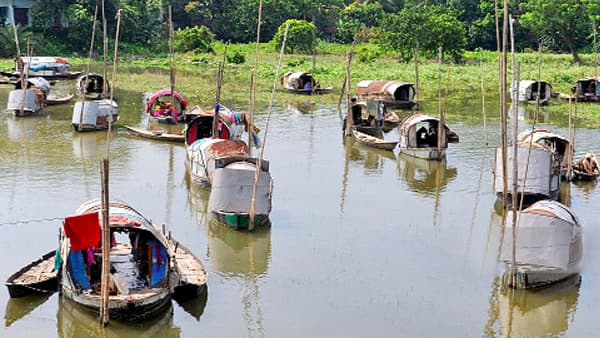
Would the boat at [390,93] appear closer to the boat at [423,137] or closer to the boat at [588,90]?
the boat at [588,90]

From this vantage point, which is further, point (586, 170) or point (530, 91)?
point (530, 91)

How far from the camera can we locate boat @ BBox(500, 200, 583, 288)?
13.6 meters

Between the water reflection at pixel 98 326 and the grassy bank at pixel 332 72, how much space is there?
64.3 ft

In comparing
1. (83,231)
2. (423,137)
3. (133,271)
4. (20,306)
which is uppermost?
(423,137)

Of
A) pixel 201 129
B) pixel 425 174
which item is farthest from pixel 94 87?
pixel 425 174

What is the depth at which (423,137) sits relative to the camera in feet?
79.7

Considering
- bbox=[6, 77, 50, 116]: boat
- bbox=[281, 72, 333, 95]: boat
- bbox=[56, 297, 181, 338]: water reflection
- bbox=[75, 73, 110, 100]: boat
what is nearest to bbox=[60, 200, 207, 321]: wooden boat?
bbox=[56, 297, 181, 338]: water reflection

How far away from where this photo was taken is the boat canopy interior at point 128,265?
12.3 metres

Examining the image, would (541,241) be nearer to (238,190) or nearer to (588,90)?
(238,190)

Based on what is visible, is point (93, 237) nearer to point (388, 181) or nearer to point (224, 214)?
point (224, 214)

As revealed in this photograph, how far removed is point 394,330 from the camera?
12.6m

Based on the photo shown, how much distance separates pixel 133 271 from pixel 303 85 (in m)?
24.3

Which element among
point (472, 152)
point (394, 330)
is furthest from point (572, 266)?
point (472, 152)

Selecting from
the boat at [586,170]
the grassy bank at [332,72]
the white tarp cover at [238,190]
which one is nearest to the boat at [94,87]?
the grassy bank at [332,72]
